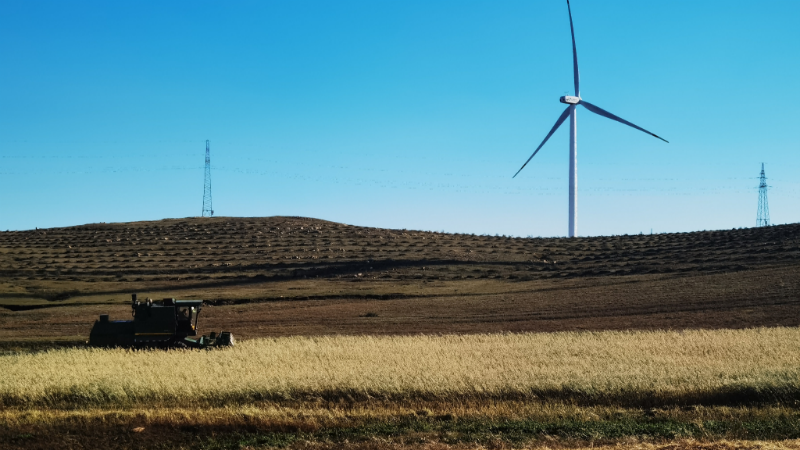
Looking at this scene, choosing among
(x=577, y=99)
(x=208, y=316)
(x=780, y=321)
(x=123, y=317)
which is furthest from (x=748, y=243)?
(x=123, y=317)

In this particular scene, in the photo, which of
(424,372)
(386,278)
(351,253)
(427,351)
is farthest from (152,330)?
(351,253)

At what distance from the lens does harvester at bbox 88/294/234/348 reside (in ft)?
107

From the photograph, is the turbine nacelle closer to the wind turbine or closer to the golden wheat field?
the wind turbine

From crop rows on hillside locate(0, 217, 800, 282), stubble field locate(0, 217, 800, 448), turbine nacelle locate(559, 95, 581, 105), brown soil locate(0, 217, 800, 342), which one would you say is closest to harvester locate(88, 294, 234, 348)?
stubble field locate(0, 217, 800, 448)

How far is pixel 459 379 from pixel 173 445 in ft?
28.5

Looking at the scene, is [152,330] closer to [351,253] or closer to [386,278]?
[386,278]

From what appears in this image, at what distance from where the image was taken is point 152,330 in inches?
1283

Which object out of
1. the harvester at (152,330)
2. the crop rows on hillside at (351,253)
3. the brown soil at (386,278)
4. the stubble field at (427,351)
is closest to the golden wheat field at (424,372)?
the stubble field at (427,351)

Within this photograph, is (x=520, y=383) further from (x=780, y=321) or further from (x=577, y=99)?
(x=577, y=99)

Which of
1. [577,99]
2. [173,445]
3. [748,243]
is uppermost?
[577,99]

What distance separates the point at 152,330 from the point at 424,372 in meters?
13.9

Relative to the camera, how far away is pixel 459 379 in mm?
22750

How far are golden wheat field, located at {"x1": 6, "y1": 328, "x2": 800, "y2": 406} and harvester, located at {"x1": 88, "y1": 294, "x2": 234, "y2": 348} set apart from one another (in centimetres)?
139

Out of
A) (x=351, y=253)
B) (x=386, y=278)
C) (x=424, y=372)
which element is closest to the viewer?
(x=424, y=372)
